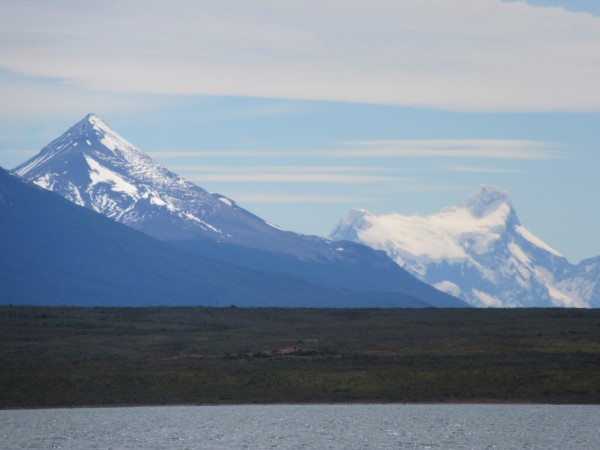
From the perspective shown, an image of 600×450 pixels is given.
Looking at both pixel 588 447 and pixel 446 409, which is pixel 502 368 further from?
pixel 588 447

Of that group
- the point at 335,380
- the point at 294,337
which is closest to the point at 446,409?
the point at 335,380

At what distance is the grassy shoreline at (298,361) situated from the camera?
12225 centimetres

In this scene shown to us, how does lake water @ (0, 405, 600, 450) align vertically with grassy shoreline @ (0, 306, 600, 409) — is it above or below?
below

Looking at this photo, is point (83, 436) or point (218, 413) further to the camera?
point (218, 413)

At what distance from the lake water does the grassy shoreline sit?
13.5 feet

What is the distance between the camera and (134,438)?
298 ft

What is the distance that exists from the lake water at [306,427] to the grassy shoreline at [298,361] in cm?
412

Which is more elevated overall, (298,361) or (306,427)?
(298,361)

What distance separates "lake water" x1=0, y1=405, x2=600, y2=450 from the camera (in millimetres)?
86812

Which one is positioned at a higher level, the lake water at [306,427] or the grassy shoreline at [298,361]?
the grassy shoreline at [298,361]

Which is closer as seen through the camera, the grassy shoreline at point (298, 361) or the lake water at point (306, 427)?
the lake water at point (306, 427)

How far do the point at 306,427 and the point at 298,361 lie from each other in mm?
39456

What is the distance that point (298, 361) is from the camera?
139m

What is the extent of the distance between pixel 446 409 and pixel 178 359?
4151 cm
